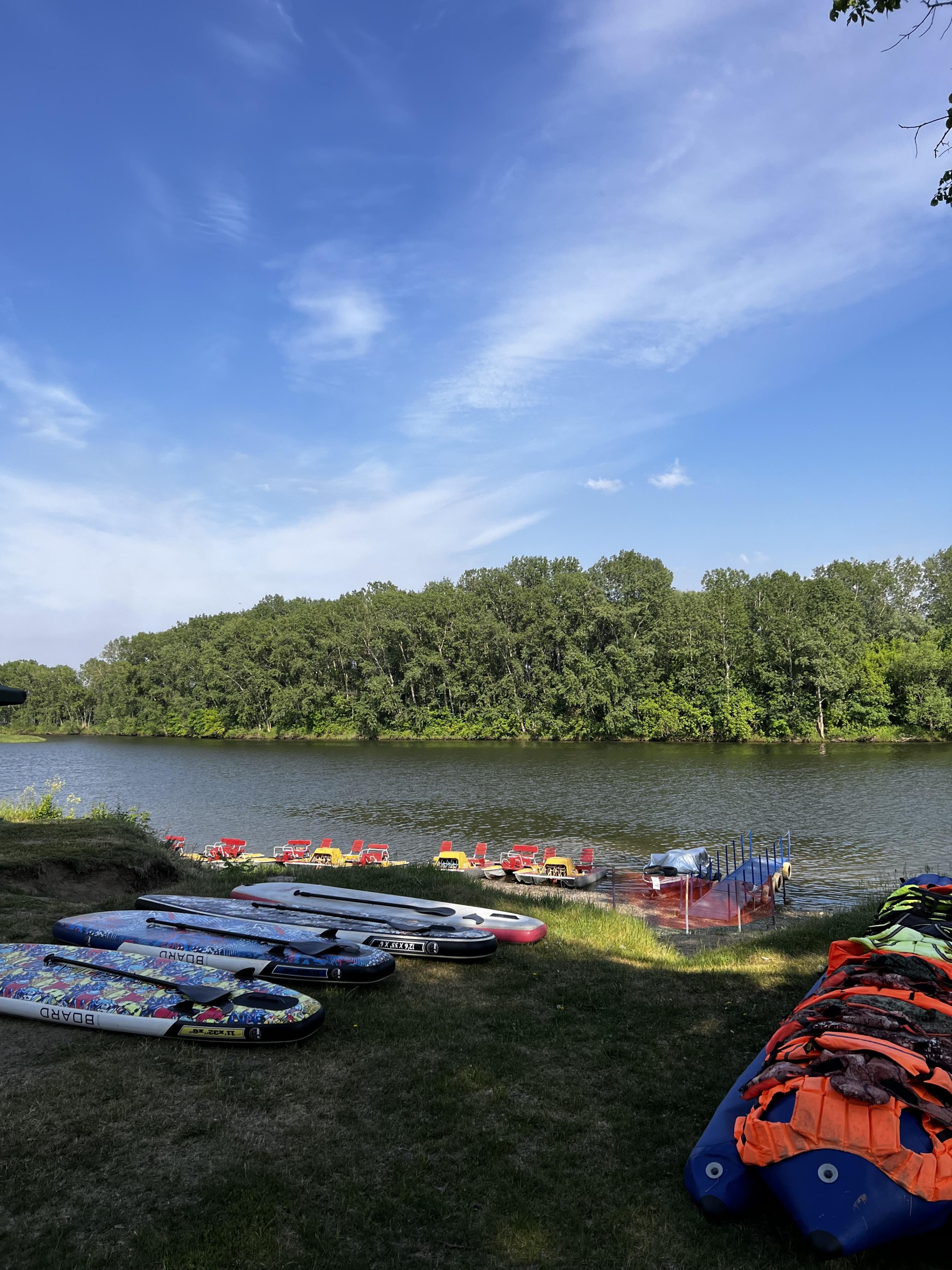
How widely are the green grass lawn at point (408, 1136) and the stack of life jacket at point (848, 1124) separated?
12.0 inches

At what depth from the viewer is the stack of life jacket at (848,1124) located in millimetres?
3637

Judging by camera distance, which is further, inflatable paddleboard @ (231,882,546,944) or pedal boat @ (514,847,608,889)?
pedal boat @ (514,847,608,889)

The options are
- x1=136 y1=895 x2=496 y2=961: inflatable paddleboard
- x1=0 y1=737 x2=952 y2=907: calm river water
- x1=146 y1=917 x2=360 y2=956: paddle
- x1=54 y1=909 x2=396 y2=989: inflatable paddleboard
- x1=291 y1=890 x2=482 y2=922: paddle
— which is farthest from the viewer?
x1=0 y1=737 x2=952 y2=907: calm river water

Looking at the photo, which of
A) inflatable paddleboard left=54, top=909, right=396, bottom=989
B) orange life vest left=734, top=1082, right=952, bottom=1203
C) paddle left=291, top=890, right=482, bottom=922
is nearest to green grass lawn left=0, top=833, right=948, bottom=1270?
inflatable paddleboard left=54, top=909, right=396, bottom=989

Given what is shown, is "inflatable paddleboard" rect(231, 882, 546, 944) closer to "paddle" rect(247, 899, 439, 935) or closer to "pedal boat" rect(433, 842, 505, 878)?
"paddle" rect(247, 899, 439, 935)

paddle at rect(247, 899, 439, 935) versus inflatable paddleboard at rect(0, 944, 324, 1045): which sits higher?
inflatable paddleboard at rect(0, 944, 324, 1045)

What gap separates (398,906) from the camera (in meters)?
10.4

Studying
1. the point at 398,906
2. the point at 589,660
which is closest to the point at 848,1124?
the point at 398,906

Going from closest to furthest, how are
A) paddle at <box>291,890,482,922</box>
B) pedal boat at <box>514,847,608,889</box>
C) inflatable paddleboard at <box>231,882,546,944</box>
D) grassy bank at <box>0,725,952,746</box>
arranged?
1. inflatable paddleboard at <box>231,882,546,944</box>
2. paddle at <box>291,890,482,922</box>
3. pedal boat at <box>514,847,608,889</box>
4. grassy bank at <box>0,725,952,746</box>

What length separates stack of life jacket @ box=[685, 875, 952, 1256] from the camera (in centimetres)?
364

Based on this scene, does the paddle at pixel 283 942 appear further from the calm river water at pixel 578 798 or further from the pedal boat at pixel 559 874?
the calm river water at pixel 578 798

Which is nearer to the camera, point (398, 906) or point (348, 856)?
point (398, 906)

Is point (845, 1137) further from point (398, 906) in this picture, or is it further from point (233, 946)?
point (398, 906)

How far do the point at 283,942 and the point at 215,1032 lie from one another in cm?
194
